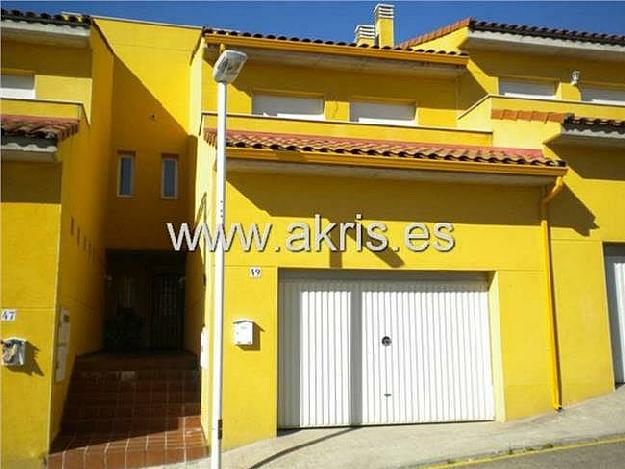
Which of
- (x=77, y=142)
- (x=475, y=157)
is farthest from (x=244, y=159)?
(x=475, y=157)

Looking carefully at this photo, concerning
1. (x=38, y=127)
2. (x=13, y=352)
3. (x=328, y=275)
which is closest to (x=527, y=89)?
(x=328, y=275)

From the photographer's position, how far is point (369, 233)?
9219 millimetres

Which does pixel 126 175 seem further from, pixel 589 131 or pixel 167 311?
pixel 589 131

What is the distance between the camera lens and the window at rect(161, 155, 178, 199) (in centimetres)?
1494

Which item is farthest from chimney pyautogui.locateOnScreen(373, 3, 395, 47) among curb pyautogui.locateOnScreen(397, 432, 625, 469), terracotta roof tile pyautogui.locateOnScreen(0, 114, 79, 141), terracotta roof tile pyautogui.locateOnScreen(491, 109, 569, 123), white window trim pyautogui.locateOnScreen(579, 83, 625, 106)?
curb pyautogui.locateOnScreen(397, 432, 625, 469)

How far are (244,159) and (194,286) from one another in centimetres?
401

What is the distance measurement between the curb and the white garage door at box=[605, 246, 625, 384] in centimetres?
221

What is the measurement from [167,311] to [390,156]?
8806mm

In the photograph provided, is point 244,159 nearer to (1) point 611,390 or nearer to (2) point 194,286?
(2) point 194,286

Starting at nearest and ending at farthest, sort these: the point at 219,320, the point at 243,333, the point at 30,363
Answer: the point at 219,320 → the point at 30,363 → the point at 243,333

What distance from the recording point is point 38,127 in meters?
8.17

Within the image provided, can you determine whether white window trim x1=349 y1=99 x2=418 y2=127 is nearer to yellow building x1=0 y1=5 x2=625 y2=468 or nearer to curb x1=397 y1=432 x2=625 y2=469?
yellow building x1=0 y1=5 x2=625 y2=468

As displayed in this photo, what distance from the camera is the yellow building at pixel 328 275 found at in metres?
8.14

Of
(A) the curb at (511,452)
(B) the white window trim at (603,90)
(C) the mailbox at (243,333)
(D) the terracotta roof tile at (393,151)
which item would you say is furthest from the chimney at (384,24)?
(A) the curb at (511,452)
